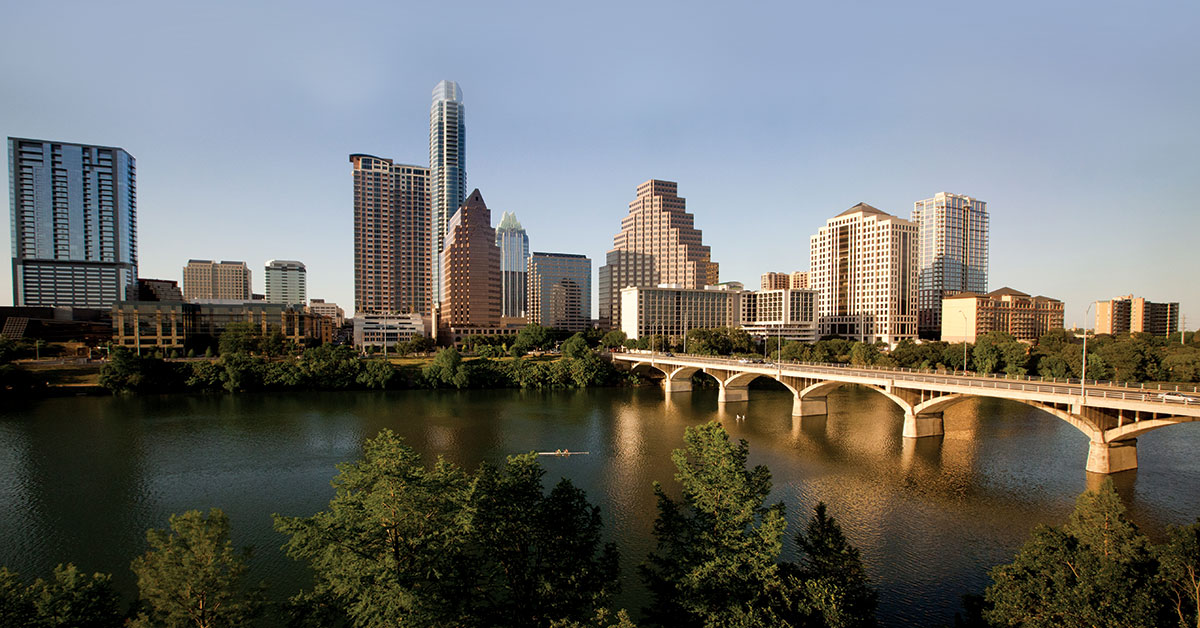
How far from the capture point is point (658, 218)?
177000mm

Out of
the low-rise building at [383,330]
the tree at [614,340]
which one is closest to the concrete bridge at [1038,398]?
the tree at [614,340]

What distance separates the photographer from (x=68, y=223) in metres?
145

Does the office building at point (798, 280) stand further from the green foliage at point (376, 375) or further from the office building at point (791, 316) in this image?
the green foliage at point (376, 375)

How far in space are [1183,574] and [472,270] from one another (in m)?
148

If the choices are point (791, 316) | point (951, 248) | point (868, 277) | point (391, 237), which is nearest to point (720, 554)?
point (791, 316)

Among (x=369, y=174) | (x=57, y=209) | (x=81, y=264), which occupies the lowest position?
(x=81, y=264)

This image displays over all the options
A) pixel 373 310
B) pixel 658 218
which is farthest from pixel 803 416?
pixel 373 310

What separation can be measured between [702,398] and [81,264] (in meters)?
171

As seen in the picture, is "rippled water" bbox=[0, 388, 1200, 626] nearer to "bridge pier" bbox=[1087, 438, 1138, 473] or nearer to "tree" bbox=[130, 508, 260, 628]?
"bridge pier" bbox=[1087, 438, 1138, 473]

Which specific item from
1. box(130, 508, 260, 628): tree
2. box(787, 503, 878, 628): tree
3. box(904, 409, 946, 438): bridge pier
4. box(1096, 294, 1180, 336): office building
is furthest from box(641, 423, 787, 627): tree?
box(1096, 294, 1180, 336): office building

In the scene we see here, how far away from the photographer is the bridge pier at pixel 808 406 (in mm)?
63969

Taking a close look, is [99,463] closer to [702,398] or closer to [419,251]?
[702,398]

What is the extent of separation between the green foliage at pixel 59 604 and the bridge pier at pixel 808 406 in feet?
201

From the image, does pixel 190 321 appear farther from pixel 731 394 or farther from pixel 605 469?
pixel 605 469
